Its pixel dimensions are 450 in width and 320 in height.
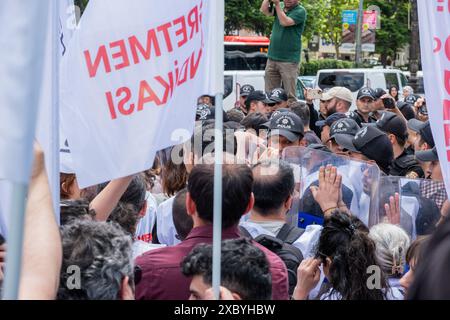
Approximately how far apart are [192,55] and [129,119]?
1.53ft

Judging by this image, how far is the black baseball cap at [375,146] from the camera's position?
6117 millimetres

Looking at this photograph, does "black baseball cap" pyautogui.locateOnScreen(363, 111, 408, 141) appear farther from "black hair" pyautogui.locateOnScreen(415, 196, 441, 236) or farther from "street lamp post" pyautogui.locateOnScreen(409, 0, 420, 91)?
"street lamp post" pyautogui.locateOnScreen(409, 0, 420, 91)

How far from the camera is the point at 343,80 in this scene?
2395cm

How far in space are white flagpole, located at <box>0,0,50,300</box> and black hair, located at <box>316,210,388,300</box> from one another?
204 centimetres

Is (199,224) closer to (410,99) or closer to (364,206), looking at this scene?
(364,206)

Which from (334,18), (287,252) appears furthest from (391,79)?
(334,18)

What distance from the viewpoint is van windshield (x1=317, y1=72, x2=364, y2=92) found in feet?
78.1

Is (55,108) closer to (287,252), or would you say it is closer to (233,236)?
(233,236)

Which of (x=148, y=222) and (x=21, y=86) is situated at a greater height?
(x=21, y=86)

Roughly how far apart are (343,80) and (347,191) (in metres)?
19.4

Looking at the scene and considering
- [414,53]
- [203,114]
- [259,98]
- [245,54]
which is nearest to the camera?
[203,114]

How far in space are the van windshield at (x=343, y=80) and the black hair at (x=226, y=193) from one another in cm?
2020

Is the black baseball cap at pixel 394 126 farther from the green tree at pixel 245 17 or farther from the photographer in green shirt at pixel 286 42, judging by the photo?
the green tree at pixel 245 17
